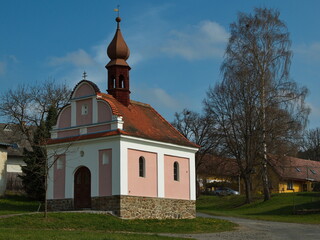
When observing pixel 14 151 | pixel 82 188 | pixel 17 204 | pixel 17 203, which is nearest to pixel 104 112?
pixel 82 188

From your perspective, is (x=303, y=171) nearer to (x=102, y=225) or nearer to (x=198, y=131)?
(x=198, y=131)

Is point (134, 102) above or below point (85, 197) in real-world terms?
above

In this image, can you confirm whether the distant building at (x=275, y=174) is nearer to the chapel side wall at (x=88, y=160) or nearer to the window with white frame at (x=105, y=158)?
the window with white frame at (x=105, y=158)

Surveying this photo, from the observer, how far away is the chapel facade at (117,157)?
27500 millimetres

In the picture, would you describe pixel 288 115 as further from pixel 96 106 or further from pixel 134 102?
pixel 96 106

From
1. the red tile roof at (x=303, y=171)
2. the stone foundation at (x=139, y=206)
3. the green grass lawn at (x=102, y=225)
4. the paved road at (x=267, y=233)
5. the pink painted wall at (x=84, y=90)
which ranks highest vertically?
the pink painted wall at (x=84, y=90)

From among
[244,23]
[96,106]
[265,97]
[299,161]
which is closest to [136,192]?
[96,106]

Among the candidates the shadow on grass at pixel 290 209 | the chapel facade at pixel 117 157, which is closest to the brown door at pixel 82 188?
the chapel facade at pixel 117 157

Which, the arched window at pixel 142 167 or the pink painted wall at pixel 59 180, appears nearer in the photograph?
the arched window at pixel 142 167

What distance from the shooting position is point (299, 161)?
228 feet

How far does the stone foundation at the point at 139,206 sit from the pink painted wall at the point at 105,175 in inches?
14.4

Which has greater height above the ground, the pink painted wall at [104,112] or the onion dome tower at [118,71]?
the onion dome tower at [118,71]

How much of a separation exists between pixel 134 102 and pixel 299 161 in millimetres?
42407

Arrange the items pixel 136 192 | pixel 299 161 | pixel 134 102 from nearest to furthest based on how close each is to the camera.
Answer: pixel 136 192
pixel 134 102
pixel 299 161
